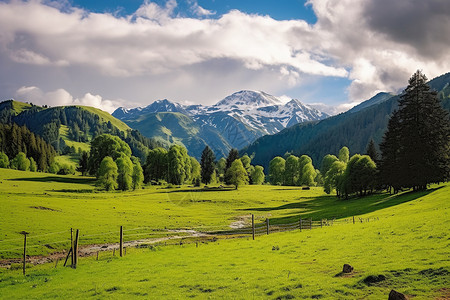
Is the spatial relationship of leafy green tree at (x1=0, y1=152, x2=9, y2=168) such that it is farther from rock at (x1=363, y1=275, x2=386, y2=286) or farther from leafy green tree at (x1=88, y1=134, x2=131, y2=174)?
rock at (x1=363, y1=275, x2=386, y2=286)

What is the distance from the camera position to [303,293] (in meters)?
15.1

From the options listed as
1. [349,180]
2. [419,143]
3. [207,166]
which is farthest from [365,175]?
[207,166]

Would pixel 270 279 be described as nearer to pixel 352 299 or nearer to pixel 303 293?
pixel 303 293

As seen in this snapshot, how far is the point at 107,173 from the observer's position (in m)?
101

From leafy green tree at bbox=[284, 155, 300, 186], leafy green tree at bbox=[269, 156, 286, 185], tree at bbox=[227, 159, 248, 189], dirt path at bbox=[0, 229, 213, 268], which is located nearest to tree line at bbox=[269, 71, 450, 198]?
dirt path at bbox=[0, 229, 213, 268]

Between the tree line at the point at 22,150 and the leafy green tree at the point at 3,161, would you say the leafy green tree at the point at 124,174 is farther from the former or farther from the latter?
the leafy green tree at the point at 3,161

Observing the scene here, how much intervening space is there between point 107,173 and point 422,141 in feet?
292

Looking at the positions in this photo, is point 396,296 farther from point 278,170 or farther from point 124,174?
point 278,170

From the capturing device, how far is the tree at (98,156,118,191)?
100500mm

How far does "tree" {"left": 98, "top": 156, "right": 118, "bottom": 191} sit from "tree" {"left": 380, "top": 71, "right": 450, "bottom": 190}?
3231 inches

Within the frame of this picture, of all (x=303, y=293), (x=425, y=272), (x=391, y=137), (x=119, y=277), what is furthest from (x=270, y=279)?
(x=391, y=137)

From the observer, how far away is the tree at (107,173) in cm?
10050

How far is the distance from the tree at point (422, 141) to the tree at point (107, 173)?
269 feet

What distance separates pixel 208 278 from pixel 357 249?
1178 centimetres
